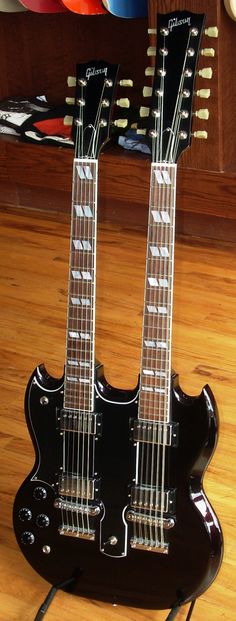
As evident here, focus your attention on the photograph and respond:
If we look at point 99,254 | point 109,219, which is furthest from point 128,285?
point 109,219

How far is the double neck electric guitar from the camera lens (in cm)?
147

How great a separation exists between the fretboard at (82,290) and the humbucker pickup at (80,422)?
1 cm

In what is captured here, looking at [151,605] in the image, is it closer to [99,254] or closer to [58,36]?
[99,254]

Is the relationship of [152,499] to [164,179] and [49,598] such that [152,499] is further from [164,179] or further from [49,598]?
[164,179]

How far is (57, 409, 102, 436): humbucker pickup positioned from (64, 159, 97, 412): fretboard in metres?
0.01

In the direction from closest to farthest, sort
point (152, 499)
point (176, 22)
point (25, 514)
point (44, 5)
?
point (176, 22), point (152, 499), point (25, 514), point (44, 5)

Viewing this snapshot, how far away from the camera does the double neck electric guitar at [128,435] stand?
1.47 metres

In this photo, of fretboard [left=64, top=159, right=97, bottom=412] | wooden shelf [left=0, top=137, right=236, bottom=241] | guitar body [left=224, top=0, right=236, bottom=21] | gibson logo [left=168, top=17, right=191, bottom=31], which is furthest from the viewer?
wooden shelf [left=0, top=137, right=236, bottom=241]

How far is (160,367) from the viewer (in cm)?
152

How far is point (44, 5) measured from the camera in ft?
9.73

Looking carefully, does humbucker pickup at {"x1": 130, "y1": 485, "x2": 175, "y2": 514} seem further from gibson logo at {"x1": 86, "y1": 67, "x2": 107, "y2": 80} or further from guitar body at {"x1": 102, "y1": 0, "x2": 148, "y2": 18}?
guitar body at {"x1": 102, "y1": 0, "x2": 148, "y2": 18}

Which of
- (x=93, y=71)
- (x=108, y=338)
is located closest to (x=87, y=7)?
(x=108, y=338)

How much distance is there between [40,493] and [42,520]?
5 centimetres

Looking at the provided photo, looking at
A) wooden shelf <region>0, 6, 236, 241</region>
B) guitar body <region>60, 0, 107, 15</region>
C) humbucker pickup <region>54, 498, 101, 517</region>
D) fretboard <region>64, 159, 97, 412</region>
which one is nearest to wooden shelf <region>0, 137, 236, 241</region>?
wooden shelf <region>0, 6, 236, 241</region>
